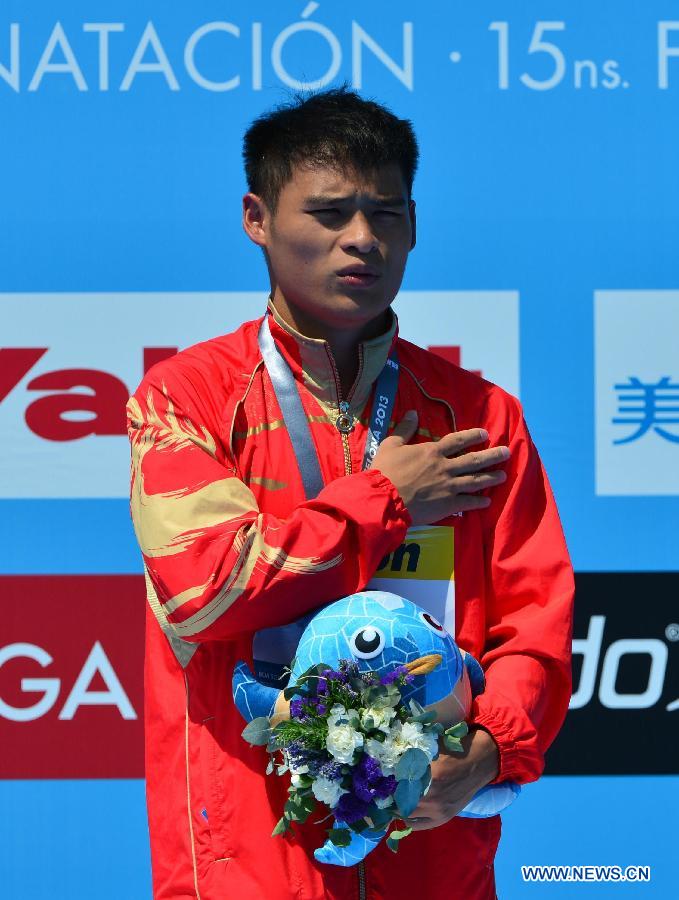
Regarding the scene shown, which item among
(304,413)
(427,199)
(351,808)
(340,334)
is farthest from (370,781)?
(427,199)

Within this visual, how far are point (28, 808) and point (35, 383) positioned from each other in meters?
0.93

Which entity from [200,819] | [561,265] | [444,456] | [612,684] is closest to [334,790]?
[200,819]

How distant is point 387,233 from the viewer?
75.7 inches

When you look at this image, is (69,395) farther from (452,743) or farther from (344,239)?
(452,743)

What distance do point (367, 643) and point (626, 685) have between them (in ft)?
4.60

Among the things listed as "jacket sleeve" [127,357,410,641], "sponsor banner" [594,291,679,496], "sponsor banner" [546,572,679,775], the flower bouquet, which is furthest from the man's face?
"sponsor banner" [546,572,679,775]

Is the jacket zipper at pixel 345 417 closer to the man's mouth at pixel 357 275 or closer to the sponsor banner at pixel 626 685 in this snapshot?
the man's mouth at pixel 357 275

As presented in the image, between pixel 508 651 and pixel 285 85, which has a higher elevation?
A: pixel 285 85

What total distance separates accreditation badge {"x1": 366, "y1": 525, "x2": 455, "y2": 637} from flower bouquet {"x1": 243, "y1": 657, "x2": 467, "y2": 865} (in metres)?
0.25

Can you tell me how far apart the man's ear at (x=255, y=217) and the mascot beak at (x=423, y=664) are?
2.38ft

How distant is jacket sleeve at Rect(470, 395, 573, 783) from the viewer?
70.9 inches

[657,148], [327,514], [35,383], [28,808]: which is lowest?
[28,808]

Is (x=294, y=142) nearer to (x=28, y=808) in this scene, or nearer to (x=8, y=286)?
(x=8, y=286)

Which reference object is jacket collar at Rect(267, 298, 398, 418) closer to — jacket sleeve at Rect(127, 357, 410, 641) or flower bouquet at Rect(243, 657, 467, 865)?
jacket sleeve at Rect(127, 357, 410, 641)
